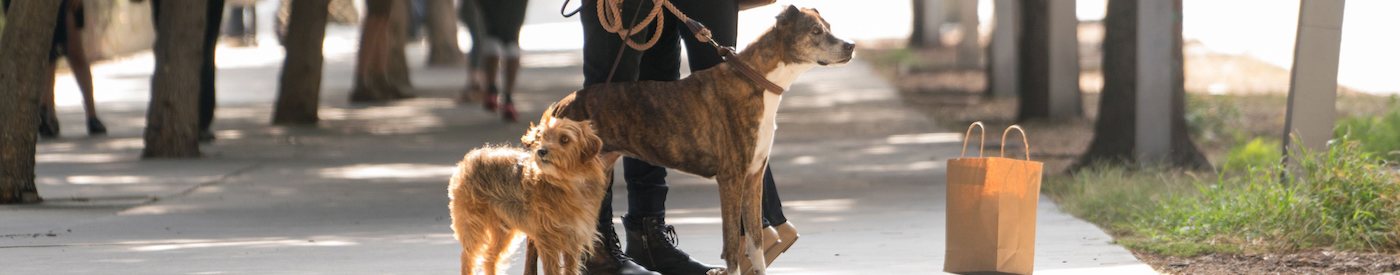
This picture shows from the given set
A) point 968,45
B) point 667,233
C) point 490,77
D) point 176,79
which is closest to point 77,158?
point 176,79

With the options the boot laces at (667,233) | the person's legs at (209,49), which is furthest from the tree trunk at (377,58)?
the boot laces at (667,233)

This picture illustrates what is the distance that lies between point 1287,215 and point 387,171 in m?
5.24

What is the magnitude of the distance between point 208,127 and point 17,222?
4466 mm

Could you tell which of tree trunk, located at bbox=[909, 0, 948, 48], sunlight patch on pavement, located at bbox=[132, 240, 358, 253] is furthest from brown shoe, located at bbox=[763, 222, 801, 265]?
tree trunk, located at bbox=[909, 0, 948, 48]

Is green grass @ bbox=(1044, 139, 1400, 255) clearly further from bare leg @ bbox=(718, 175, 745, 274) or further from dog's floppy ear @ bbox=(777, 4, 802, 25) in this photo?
dog's floppy ear @ bbox=(777, 4, 802, 25)

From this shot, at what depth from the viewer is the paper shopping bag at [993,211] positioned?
591cm

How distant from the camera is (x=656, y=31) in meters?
6.01

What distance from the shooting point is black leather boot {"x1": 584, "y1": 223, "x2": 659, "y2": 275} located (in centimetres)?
607

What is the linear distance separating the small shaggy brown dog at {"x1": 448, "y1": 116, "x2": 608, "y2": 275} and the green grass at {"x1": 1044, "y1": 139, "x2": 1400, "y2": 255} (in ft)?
8.27

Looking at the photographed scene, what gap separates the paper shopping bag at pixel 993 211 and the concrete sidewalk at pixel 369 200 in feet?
1.65

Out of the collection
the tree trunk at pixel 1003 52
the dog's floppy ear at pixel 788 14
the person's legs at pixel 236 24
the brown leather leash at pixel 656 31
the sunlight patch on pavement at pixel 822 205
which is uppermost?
the dog's floppy ear at pixel 788 14

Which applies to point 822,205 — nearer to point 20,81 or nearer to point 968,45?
point 20,81

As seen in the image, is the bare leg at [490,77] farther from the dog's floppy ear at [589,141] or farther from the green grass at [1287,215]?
the dog's floppy ear at [589,141]

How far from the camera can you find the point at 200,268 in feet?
22.0
